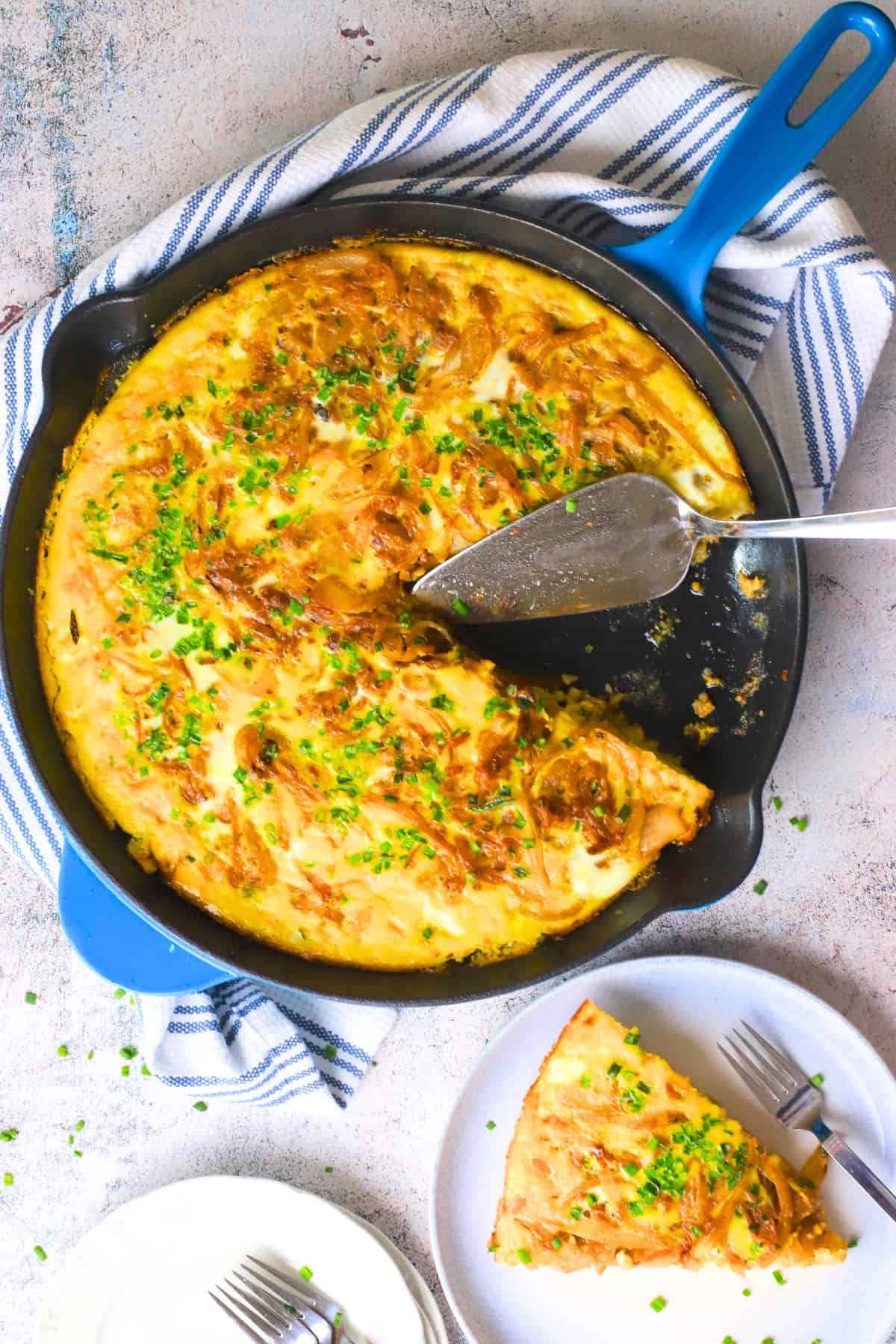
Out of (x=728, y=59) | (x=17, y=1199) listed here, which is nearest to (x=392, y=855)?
(x=17, y=1199)

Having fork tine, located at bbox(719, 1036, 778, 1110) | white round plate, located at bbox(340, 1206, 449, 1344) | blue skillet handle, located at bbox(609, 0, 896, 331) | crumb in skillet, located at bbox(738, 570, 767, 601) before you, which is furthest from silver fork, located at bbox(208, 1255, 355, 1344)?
blue skillet handle, located at bbox(609, 0, 896, 331)

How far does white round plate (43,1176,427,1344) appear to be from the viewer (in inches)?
164

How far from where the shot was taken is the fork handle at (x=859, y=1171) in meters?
3.86

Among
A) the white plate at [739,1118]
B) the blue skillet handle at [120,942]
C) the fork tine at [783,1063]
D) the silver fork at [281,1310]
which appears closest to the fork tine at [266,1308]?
the silver fork at [281,1310]

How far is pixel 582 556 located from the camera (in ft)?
12.0

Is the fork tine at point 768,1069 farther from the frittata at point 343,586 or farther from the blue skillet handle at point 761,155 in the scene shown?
the blue skillet handle at point 761,155

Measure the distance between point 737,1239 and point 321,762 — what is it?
223cm

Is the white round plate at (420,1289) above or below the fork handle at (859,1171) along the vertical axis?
below

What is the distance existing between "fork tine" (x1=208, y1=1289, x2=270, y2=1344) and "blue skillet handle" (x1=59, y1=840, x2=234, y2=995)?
135 cm

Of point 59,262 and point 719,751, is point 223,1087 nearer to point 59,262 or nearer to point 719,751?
point 719,751

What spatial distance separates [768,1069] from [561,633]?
1.76 m

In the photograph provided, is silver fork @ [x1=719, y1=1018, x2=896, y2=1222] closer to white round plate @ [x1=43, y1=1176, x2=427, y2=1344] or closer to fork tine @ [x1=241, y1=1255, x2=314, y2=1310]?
white round plate @ [x1=43, y1=1176, x2=427, y2=1344]

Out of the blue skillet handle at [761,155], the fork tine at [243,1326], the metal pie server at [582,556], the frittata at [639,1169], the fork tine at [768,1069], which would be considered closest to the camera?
the blue skillet handle at [761,155]

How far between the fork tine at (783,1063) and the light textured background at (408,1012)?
27 centimetres
